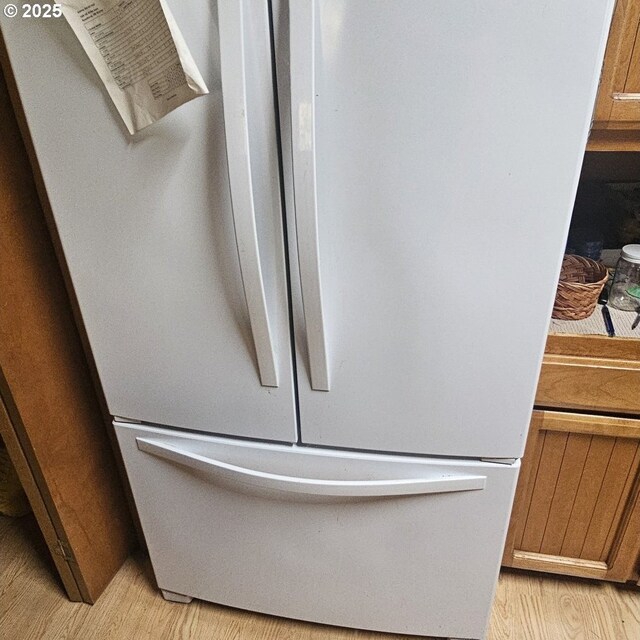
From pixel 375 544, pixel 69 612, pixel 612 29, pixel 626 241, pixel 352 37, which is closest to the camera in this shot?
pixel 352 37

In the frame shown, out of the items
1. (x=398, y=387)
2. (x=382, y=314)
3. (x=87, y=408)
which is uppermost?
(x=382, y=314)

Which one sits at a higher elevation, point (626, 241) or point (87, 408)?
point (626, 241)

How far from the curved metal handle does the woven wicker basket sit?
58 cm

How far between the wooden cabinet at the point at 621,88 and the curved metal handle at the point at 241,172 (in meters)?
0.56

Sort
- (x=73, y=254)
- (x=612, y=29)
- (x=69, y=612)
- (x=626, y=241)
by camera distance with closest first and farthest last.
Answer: (x=612, y=29) < (x=73, y=254) < (x=626, y=241) < (x=69, y=612)

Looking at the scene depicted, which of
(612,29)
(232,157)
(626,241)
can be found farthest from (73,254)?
(626,241)

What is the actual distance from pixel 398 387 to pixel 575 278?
0.46 metres

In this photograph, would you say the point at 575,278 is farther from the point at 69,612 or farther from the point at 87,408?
the point at 69,612

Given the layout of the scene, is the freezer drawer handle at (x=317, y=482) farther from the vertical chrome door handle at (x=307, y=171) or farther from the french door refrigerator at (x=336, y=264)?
the vertical chrome door handle at (x=307, y=171)

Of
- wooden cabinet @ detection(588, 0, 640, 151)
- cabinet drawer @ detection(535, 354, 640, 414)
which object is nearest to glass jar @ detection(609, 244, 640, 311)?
cabinet drawer @ detection(535, 354, 640, 414)

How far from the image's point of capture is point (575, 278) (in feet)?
3.65

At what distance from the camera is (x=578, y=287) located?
106 cm

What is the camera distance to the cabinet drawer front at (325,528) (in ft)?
3.34

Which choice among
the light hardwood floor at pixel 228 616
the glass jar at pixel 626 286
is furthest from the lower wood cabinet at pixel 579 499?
the glass jar at pixel 626 286
